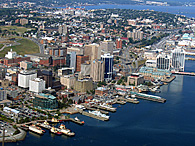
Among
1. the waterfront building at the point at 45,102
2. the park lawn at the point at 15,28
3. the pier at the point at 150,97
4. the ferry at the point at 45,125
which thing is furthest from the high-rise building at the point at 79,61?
the park lawn at the point at 15,28

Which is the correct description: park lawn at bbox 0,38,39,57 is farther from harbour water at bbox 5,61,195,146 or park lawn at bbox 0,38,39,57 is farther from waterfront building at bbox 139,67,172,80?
harbour water at bbox 5,61,195,146

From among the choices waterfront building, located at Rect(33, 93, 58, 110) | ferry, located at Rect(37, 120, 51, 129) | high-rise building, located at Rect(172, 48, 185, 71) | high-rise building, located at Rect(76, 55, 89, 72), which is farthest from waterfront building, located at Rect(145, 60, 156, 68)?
ferry, located at Rect(37, 120, 51, 129)

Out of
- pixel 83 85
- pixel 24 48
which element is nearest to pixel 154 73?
pixel 83 85

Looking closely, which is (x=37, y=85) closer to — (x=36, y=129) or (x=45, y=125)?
(x=45, y=125)

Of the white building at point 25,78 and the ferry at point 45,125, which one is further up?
the white building at point 25,78

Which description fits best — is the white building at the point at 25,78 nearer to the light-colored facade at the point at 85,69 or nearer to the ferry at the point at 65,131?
the light-colored facade at the point at 85,69

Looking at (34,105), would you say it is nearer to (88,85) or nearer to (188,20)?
(88,85)

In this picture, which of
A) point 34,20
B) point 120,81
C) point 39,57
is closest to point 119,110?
point 120,81
